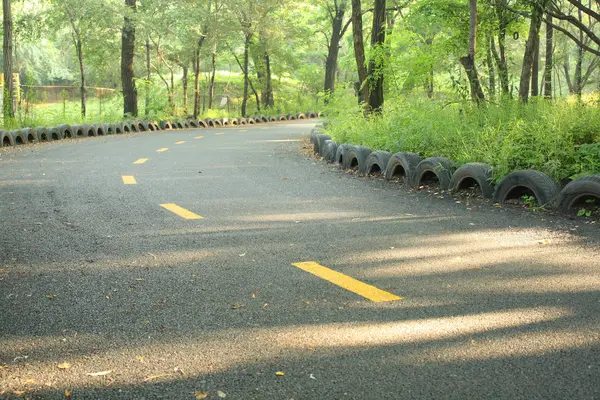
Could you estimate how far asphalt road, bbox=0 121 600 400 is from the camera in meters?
3.11

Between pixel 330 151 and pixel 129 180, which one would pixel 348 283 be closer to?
pixel 129 180

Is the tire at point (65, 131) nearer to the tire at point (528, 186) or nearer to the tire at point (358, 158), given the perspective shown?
the tire at point (358, 158)

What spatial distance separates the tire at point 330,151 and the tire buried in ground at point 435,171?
13.0 feet

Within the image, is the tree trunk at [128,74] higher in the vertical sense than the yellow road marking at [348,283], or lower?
higher

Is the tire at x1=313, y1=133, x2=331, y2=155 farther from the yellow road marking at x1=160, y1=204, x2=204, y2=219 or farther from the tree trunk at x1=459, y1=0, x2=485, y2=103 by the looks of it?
the yellow road marking at x1=160, y1=204, x2=204, y2=219

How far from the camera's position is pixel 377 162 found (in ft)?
36.1

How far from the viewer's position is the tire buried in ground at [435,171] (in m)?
9.14

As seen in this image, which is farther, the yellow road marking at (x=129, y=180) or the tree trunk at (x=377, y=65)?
the tree trunk at (x=377, y=65)

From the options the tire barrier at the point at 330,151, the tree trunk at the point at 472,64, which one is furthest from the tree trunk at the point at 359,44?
the tree trunk at the point at 472,64

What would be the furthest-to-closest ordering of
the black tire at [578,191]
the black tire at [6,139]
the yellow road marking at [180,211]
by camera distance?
the black tire at [6,139], the yellow road marking at [180,211], the black tire at [578,191]

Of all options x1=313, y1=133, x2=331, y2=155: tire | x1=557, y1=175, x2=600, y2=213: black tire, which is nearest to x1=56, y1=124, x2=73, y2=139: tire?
x1=313, y1=133, x2=331, y2=155: tire

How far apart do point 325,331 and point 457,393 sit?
3.27 ft

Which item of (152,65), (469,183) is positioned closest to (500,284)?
(469,183)

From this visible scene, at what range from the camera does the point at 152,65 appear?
36.2 metres
